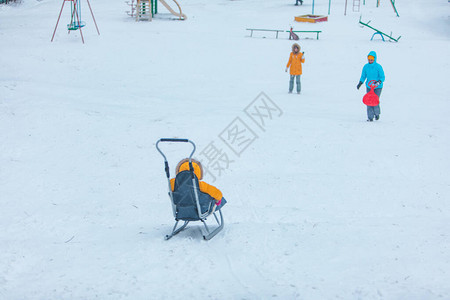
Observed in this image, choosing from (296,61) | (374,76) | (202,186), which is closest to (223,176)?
Answer: (202,186)

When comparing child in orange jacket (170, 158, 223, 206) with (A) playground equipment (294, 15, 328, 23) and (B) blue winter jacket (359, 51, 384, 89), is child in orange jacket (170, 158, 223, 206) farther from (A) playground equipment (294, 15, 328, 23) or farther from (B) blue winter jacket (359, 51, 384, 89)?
(A) playground equipment (294, 15, 328, 23)

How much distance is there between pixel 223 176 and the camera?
336 inches

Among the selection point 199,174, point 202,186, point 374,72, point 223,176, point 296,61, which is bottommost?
point 223,176

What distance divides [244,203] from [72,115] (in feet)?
19.8

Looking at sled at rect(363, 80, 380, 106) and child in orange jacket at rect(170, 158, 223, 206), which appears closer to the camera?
child in orange jacket at rect(170, 158, 223, 206)

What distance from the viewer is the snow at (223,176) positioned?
4891 mm

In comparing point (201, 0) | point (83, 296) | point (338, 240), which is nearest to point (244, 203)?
point (338, 240)

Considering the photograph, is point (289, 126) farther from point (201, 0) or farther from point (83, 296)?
point (201, 0)

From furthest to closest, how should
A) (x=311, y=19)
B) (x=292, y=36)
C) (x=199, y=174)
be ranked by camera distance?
(x=311, y=19), (x=292, y=36), (x=199, y=174)

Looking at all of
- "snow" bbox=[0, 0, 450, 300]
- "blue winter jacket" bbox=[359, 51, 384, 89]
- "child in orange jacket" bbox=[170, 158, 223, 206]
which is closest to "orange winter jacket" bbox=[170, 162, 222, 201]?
"child in orange jacket" bbox=[170, 158, 223, 206]

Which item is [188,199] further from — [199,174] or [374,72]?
[374,72]

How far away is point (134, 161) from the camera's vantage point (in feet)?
30.1

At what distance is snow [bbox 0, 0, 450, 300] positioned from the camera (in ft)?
16.0

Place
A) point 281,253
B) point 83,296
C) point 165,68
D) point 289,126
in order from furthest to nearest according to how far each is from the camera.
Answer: point 165,68 < point 289,126 < point 281,253 < point 83,296
